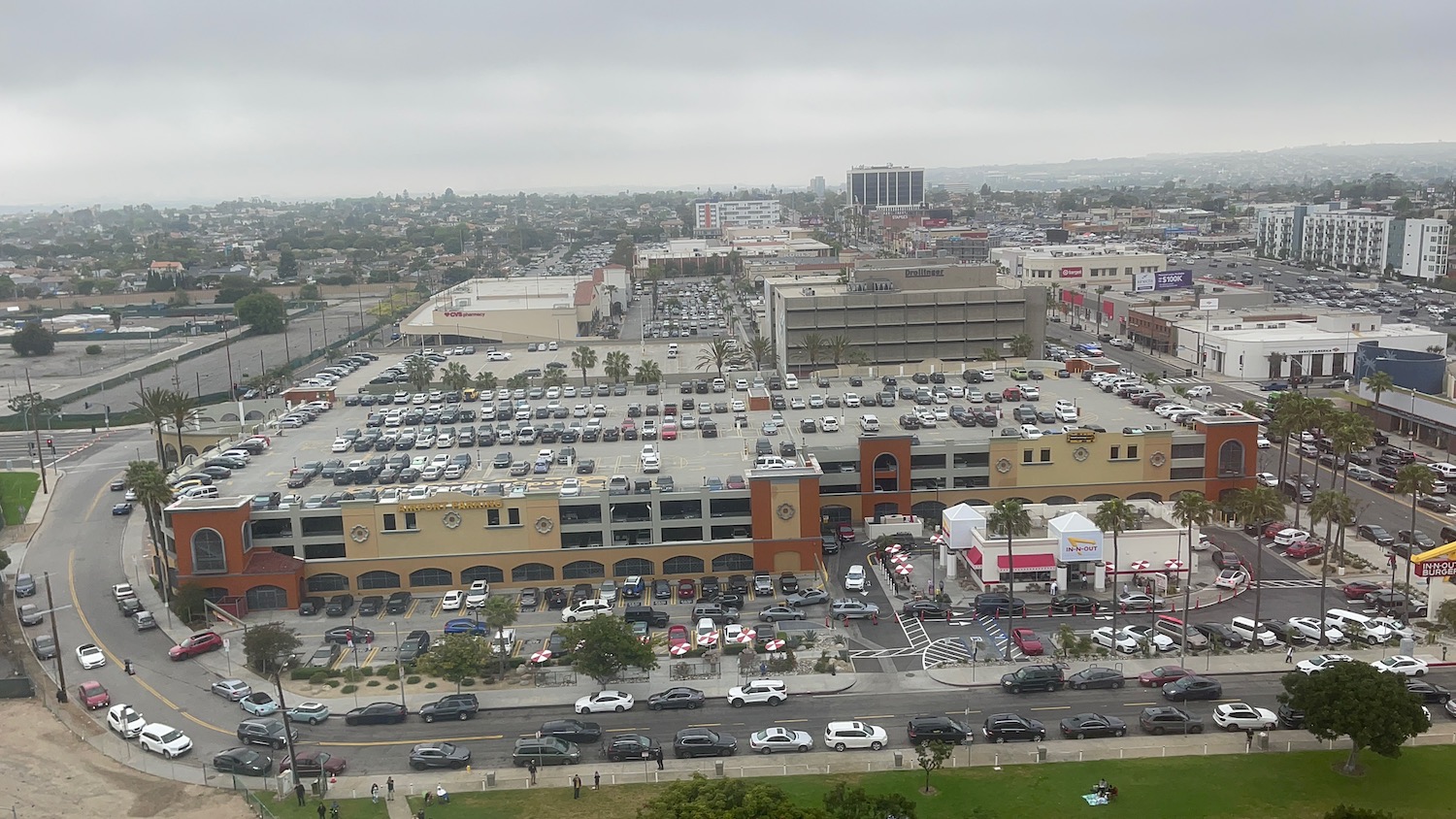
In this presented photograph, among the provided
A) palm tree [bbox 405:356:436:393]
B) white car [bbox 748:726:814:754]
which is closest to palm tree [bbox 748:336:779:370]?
palm tree [bbox 405:356:436:393]

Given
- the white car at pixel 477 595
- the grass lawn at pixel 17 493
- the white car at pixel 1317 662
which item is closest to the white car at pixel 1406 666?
the white car at pixel 1317 662

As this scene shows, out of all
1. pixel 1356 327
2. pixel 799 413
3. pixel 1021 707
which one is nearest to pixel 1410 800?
pixel 1021 707

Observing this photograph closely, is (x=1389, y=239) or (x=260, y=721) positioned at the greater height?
(x=1389, y=239)

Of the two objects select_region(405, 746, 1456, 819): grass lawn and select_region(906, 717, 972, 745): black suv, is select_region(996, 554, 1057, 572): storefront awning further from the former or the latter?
select_region(405, 746, 1456, 819): grass lawn

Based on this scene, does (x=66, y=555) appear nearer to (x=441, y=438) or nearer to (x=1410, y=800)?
(x=441, y=438)

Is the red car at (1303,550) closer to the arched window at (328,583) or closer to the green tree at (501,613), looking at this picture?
the green tree at (501,613)
